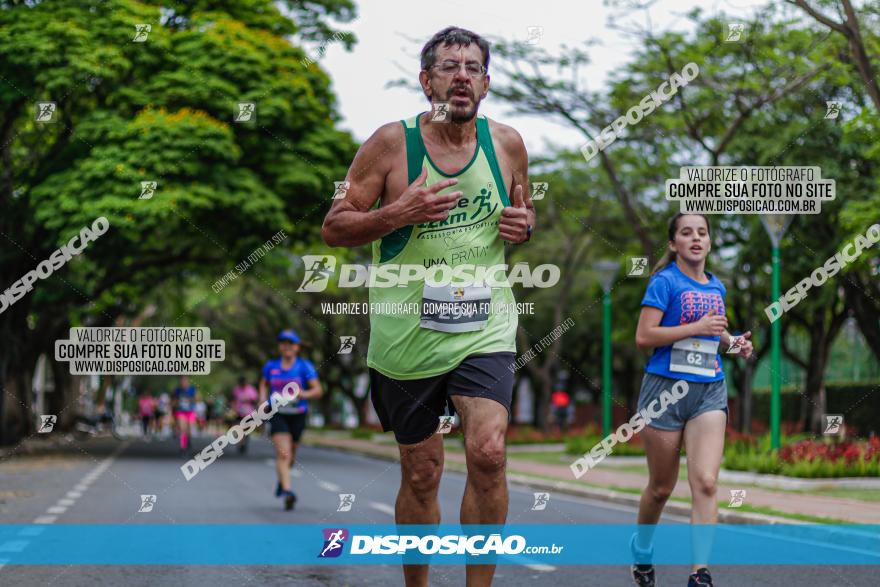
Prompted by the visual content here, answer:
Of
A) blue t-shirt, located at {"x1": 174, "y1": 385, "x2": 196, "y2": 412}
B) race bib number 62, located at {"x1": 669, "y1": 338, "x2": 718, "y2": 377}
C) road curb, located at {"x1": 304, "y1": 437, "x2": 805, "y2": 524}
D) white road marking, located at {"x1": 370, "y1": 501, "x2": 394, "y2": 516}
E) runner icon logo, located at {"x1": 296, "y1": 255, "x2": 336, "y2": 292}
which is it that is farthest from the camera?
runner icon logo, located at {"x1": 296, "y1": 255, "x2": 336, "y2": 292}

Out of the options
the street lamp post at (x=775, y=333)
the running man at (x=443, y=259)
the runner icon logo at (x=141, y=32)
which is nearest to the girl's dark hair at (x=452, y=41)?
the running man at (x=443, y=259)

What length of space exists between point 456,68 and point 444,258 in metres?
0.68

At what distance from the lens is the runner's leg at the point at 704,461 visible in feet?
18.8

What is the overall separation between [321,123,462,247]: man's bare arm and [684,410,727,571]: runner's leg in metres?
2.17

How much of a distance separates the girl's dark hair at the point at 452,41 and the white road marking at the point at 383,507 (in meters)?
7.16

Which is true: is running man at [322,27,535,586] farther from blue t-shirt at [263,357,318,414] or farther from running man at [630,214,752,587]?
blue t-shirt at [263,357,318,414]

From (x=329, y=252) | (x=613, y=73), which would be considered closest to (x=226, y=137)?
(x=329, y=252)

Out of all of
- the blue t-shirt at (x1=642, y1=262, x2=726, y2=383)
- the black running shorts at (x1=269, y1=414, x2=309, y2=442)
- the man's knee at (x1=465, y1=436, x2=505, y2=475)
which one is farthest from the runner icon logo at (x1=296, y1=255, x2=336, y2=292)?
the man's knee at (x1=465, y1=436, x2=505, y2=475)

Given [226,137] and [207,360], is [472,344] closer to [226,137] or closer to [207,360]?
[207,360]

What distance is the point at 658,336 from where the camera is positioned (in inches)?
238

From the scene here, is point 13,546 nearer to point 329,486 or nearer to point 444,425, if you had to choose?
point 444,425

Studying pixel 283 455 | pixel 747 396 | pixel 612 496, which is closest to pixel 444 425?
pixel 283 455

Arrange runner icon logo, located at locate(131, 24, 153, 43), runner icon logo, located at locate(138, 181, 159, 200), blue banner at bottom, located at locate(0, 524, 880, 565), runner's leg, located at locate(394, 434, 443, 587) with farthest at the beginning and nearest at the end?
runner icon logo, located at locate(131, 24, 153, 43)
runner icon logo, located at locate(138, 181, 159, 200)
blue banner at bottom, located at locate(0, 524, 880, 565)
runner's leg, located at locate(394, 434, 443, 587)

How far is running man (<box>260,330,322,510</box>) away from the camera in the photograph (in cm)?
1177
